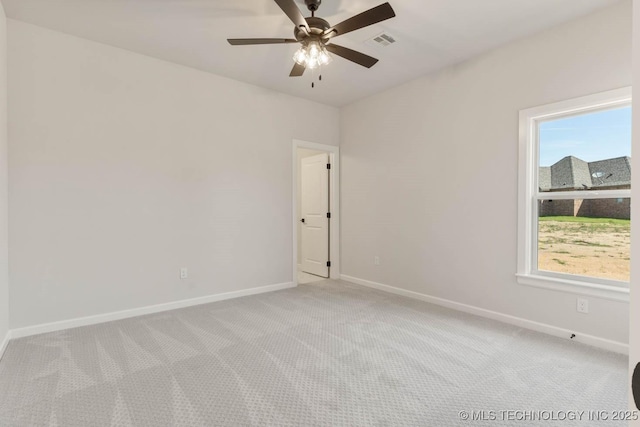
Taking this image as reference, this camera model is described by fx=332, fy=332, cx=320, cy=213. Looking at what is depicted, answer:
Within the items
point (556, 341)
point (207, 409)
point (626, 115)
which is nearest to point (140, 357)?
point (207, 409)

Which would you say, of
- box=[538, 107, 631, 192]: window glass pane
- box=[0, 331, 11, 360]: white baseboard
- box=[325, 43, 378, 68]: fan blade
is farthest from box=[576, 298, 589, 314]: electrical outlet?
box=[0, 331, 11, 360]: white baseboard

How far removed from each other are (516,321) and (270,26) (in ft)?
12.0

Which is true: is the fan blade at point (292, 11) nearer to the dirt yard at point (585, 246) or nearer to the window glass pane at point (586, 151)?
the window glass pane at point (586, 151)

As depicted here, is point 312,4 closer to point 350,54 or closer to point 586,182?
point 350,54

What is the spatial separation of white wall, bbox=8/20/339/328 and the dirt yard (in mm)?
3142

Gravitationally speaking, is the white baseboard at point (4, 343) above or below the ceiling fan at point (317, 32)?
below

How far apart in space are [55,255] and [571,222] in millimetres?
4849

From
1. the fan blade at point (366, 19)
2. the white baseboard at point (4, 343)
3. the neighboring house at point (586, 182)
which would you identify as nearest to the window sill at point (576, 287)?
the neighboring house at point (586, 182)

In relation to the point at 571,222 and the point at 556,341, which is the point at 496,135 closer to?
the point at 571,222

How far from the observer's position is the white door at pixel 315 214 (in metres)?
5.52

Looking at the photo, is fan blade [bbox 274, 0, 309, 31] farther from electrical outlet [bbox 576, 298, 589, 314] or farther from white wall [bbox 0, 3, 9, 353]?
electrical outlet [bbox 576, 298, 589, 314]

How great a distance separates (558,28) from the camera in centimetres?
297

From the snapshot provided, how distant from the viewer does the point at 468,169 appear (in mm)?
3689

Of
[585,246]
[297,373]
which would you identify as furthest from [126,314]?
[585,246]
